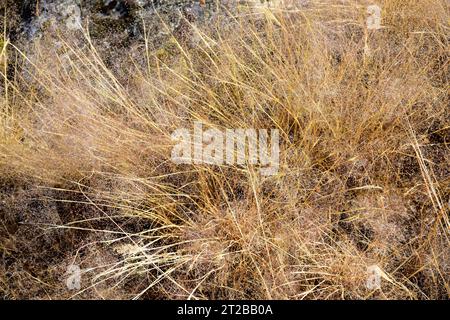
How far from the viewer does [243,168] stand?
1.64m

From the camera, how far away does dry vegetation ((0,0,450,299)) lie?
4.75ft

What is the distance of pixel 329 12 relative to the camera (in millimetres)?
1989

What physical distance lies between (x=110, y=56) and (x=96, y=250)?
2.78 feet

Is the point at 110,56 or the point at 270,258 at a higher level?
the point at 110,56

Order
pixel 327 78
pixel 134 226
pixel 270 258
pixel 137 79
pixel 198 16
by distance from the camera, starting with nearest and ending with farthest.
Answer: pixel 270 258 < pixel 134 226 < pixel 327 78 < pixel 137 79 < pixel 198 16

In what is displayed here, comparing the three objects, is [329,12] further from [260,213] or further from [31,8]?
[31,8]

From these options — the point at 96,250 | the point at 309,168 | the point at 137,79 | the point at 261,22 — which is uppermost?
the point at 261,22

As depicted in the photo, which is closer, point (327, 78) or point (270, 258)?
point (270, 258)

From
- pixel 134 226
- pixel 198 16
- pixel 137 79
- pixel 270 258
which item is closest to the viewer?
pixel 270 258

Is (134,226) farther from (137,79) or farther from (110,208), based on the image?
(137,79)

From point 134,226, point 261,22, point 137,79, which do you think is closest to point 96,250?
point 134,226

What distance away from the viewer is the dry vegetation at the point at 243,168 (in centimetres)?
145

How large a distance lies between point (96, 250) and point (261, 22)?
112cm

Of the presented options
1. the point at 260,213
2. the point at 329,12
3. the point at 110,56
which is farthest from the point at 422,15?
the point at 110,56
